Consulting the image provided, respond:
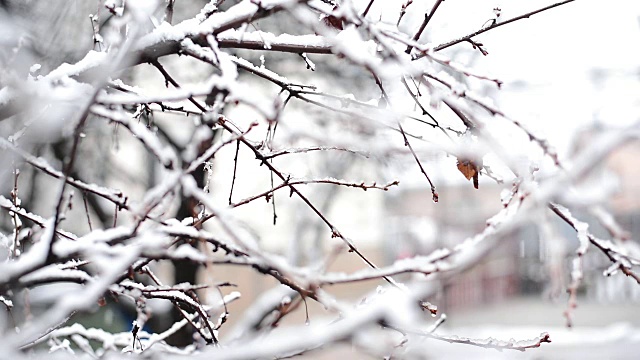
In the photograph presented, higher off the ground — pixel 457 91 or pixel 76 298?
pixel 457 91

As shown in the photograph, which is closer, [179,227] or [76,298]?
[76,298]

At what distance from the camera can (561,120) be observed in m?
1.89

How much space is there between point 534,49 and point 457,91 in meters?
3.60

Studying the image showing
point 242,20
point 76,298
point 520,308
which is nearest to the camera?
point 76,298

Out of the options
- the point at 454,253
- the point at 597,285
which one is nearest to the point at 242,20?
the point at 454,253

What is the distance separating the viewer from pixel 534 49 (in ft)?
15.4

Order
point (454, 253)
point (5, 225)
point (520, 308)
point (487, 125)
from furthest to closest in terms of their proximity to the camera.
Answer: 1. point (520, 308)
2. point (5, 225)
3. point (487, 125)
4. point (454, 253)

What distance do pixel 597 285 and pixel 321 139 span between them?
22157 mm

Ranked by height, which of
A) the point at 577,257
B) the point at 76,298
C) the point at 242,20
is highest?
the point at 242,20

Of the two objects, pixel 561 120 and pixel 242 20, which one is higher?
pixel 561 120

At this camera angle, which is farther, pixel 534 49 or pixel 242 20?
pixel 534 49

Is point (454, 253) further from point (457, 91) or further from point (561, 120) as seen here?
point (561, 120)

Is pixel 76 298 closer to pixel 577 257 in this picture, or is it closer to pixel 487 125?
pixel 487 125

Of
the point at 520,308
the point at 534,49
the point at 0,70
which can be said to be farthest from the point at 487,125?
the point at 520,308
